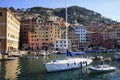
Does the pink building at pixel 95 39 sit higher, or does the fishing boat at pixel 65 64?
the pink building at pixel 95 39

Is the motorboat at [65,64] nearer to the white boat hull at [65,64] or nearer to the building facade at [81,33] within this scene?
the white boat hull at [65,64]

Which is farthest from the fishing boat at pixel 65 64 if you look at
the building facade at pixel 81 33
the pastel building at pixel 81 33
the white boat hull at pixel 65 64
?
the building facade at pixel 81 33

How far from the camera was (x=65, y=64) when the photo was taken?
43.4 meters

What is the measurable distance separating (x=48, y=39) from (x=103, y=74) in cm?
9264

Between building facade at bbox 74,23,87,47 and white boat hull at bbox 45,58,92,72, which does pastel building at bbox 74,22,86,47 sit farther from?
white boat hull at bbox 45,58,92,72

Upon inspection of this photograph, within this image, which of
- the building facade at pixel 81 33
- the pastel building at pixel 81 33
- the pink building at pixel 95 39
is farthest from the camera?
the pink building at pixel 95 39

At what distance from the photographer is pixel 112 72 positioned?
4206 cm

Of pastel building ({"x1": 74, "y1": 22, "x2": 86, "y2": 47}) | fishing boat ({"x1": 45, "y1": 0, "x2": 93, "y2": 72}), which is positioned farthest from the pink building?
fishing boat ({"x1": 45, "y1": 0, "x2": 93, "y2": 72})

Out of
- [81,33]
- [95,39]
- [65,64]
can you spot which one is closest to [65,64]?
[65,64]

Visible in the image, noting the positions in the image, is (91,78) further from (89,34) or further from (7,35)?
(89,34)

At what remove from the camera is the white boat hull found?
41469 mm

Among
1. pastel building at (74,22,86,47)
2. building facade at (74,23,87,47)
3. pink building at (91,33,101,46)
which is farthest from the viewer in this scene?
pink building at (91,33,101,46)

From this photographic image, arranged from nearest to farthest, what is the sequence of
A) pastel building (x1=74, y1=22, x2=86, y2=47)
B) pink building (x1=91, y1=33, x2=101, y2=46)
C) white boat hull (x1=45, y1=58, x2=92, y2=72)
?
white boat hull (x1=45, y1=58, x2=92, y2=72) < pastel building (x1=74, y1=22, x2=86, y2=47) < pink building (x1=91, y1=33, x2=101, y2=46)

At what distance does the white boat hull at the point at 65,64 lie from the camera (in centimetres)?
4147
